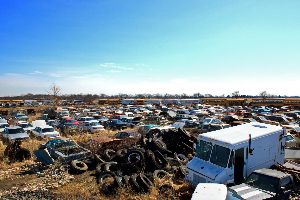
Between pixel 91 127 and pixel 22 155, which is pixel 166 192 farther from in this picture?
pixel 91 127

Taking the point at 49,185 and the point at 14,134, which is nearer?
the point at 49,185

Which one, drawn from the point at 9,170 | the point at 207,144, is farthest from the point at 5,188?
the point at 207,144

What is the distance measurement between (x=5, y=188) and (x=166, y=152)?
8.12 metres

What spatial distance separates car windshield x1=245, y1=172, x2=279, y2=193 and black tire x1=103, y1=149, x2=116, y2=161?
8023 mm

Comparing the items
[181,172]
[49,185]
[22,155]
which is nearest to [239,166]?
[181,172]

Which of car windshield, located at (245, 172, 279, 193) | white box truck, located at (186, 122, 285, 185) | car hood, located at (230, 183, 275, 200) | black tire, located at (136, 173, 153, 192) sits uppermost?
white box truck, located at (186, 122, 285, 185)

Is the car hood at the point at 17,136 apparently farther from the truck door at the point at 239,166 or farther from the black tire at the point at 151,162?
the truck door at the point at 239,166

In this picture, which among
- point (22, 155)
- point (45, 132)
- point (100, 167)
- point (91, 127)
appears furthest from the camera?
point (91, 127)

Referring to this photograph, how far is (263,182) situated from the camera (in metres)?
9.62

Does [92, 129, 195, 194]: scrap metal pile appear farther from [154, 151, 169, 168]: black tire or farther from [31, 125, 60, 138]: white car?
[31, 125, 60, 138]: white car

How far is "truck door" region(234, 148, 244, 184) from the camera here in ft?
34.4

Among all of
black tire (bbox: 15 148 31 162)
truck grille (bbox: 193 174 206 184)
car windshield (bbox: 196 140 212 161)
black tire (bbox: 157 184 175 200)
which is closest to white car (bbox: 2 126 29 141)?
black tire (bbox: 15 148 31 162)

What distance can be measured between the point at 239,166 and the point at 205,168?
3.96 feet

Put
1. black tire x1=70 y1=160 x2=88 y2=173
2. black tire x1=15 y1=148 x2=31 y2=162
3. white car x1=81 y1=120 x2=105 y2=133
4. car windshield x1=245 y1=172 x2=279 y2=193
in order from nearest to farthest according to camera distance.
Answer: car windshield x1=245 y1=172 x2=279 y2=193 → black tire x1=70 y1=160 x2=88 y2=173 → black tire x1=15 y1=148 x2=31 y2=162 → white car x1=81 y1=120 x2=105 y2=133
